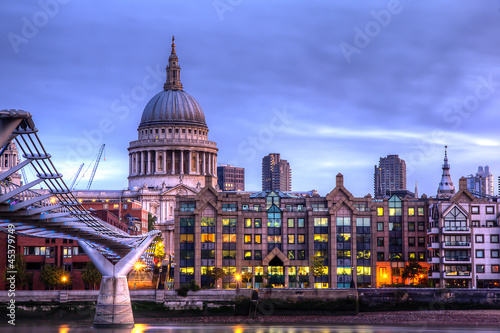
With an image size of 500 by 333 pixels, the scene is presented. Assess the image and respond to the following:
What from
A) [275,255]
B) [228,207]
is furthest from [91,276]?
[275,255]

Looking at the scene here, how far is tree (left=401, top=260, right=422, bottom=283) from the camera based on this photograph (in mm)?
122438

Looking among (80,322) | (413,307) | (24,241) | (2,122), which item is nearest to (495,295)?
(413,307)

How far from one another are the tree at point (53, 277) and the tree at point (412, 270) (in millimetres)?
42209

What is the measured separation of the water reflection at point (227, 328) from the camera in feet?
293

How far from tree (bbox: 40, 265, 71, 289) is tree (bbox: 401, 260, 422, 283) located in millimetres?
42209

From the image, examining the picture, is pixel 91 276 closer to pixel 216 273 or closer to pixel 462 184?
pixel 216 273

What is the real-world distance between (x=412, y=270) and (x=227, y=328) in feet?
124

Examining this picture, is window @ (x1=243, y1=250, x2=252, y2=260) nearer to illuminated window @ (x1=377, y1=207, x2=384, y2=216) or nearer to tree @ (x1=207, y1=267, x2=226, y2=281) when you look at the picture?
tree @ (x1=207, y1=267, x2=226, y2=281)

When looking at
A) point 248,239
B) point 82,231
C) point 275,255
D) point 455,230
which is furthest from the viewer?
point 455,230

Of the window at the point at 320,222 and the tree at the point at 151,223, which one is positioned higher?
the tree at the point at 151,223

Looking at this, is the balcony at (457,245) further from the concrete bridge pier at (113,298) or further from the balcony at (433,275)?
the concrete bridge pier at (113,298)

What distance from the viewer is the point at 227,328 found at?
9231cm

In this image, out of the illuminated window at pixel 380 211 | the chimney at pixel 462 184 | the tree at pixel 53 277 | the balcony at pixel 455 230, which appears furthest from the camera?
the illuminated window at pixel 380 211

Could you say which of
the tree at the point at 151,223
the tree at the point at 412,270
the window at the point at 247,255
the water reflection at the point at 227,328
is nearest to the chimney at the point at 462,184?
the tree at the point at 412,270
